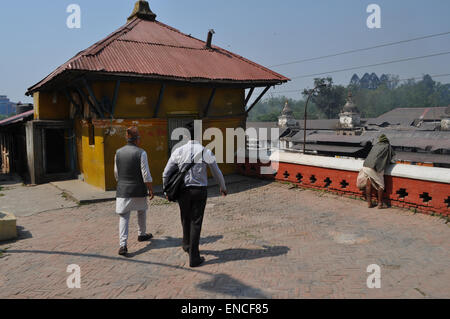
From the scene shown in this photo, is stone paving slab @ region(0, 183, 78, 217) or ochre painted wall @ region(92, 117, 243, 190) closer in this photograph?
stone paving slab @ region(0, 183, 78, 217)

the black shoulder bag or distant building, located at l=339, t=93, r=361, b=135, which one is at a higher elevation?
distant building, located at l=339, t=93, r=361, b=135

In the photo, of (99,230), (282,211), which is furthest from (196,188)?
(282,211)

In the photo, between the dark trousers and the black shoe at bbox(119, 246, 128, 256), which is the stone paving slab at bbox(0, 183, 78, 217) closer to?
the black shoe at bbox(119, 246, 128, 256)

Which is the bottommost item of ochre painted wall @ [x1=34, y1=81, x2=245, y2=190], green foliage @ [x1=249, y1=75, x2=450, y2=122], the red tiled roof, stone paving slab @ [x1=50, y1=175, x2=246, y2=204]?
stone paving slab @ [x1=50, y1=175, x2=246, y2=204]

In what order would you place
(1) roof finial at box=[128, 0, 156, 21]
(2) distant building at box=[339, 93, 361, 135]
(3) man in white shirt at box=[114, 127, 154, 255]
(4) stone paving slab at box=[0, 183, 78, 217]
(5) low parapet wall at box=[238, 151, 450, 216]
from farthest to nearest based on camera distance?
(2) distant building at box=[339, 93, 361, 135], (1) roof finial at box=[128, 0, 156, 21], (4) stone paving slab at box=[0, 183, 78, 217], (5) low parapet wall at box=[238, 151, 450, 216], (3) man in white shirt at box=[114, 127, 154, 255]

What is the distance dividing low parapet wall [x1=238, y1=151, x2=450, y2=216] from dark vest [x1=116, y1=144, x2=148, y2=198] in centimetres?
556

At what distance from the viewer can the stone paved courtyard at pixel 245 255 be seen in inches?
166

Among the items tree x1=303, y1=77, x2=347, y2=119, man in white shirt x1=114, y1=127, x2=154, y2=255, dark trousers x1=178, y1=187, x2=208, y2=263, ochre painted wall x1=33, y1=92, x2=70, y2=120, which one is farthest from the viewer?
tree x1=303, y1=77, x2=347, y2=119

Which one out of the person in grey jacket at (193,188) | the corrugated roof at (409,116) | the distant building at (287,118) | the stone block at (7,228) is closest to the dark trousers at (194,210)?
the person in grey jacket at (193,188)

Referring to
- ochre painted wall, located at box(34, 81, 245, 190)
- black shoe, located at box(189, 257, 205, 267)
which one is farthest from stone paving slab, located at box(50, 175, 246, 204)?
black shoe, located at box(189, 257, 205, 267)

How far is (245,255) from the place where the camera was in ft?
17.5

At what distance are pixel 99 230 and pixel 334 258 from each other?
4416mm

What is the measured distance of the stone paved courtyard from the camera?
13.8 ft
